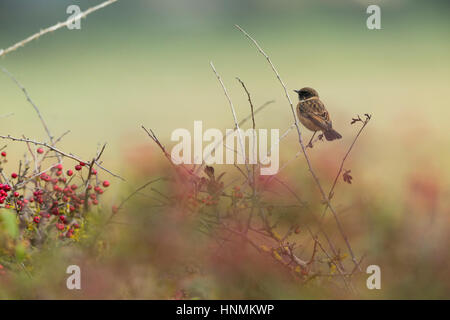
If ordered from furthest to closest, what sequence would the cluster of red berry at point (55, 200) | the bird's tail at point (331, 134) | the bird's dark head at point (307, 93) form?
1. the bird's dark head at point (307, 93)
2. the bird's tail at point (331, 134)
3. the cluster of red berry at point (55, 200)

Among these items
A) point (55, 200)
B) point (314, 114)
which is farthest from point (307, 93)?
point (55, 200)

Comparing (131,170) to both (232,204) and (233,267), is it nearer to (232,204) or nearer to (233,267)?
(232,204)

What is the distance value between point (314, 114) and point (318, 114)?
0.7 inches

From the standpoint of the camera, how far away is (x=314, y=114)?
2.23 m

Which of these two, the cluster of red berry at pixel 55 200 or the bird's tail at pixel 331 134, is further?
the bird's tail at pixel 331 134

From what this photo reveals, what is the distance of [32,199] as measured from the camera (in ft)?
5.67

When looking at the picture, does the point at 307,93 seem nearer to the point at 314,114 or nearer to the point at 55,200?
the point at 314,114

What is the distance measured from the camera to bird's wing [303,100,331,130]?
219 cm

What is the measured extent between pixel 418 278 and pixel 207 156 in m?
0.56

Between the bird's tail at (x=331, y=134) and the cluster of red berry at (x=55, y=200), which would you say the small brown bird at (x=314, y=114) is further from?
the cluster of red berry at (x=55, y=200)

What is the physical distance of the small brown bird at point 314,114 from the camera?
2.19 m

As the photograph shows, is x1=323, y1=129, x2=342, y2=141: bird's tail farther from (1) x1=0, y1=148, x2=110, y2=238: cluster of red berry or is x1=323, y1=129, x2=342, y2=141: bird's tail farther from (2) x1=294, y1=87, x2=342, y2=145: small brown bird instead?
(1) x1=0, y1=148, x2=110, y2=238: cluster of red berry

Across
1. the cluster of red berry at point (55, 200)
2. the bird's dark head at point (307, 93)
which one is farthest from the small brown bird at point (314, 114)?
the cluster of red berry at point (55, 200)
